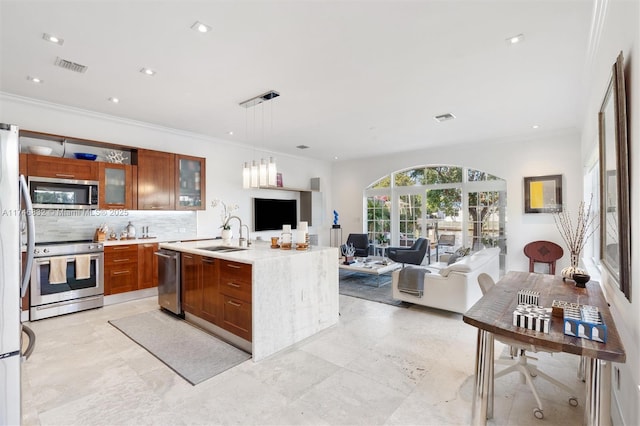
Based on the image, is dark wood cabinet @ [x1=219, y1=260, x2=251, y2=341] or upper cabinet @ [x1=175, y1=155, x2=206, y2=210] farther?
upper cabinet @ [x1=175, y1=155, x2=206, y2=210]

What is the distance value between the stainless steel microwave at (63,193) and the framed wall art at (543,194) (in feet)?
24.3

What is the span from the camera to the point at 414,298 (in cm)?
433

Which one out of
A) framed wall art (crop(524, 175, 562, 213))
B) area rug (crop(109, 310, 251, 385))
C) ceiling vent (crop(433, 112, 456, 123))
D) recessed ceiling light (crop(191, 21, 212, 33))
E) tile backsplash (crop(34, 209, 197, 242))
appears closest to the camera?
recessed ceiling light (crop(191, 21, 212, 33))

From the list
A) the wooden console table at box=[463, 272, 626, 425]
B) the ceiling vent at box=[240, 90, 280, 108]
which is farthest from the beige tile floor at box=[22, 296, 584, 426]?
the ceiling vent at box=[240, 90, 280, 108]

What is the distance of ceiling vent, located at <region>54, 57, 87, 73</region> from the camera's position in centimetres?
303

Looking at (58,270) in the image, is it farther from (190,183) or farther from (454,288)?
(454,288)

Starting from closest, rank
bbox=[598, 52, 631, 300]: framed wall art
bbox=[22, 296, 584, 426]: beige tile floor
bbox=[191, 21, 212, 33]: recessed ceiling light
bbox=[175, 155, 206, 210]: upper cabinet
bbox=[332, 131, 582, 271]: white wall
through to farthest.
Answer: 1. bbox=[598, 52, 631, 300]: framed wall art
2. bbox=[22, 296, 584, 426]: beige tile floor
3. bbox=[191, 21, 212, 33]: recessed ceiling light
4. bbox=[175, 155, 206, 210]: upper cabinet
5. bbox=[332, 131, 582, 271]: white wall

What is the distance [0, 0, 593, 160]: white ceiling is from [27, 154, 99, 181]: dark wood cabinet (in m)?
0.78

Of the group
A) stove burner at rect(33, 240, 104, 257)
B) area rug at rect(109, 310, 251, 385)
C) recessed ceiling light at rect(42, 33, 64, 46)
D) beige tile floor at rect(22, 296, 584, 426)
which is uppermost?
recessed ceiling light at rect(42, 33, 64, 46)

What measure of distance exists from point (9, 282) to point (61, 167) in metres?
3.33

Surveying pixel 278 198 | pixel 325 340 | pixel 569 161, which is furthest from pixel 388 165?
pixel 325 340

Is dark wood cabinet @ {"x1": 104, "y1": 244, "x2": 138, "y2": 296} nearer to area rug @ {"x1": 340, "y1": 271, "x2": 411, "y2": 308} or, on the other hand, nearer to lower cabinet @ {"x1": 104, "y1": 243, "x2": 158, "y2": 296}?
lower cabinet @ {"x1": 104, "y1": 243, "x2": 158, "y2": 296}

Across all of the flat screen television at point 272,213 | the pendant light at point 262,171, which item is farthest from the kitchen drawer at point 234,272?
the flat screen television at point 272,213

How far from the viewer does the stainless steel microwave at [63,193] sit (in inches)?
154
